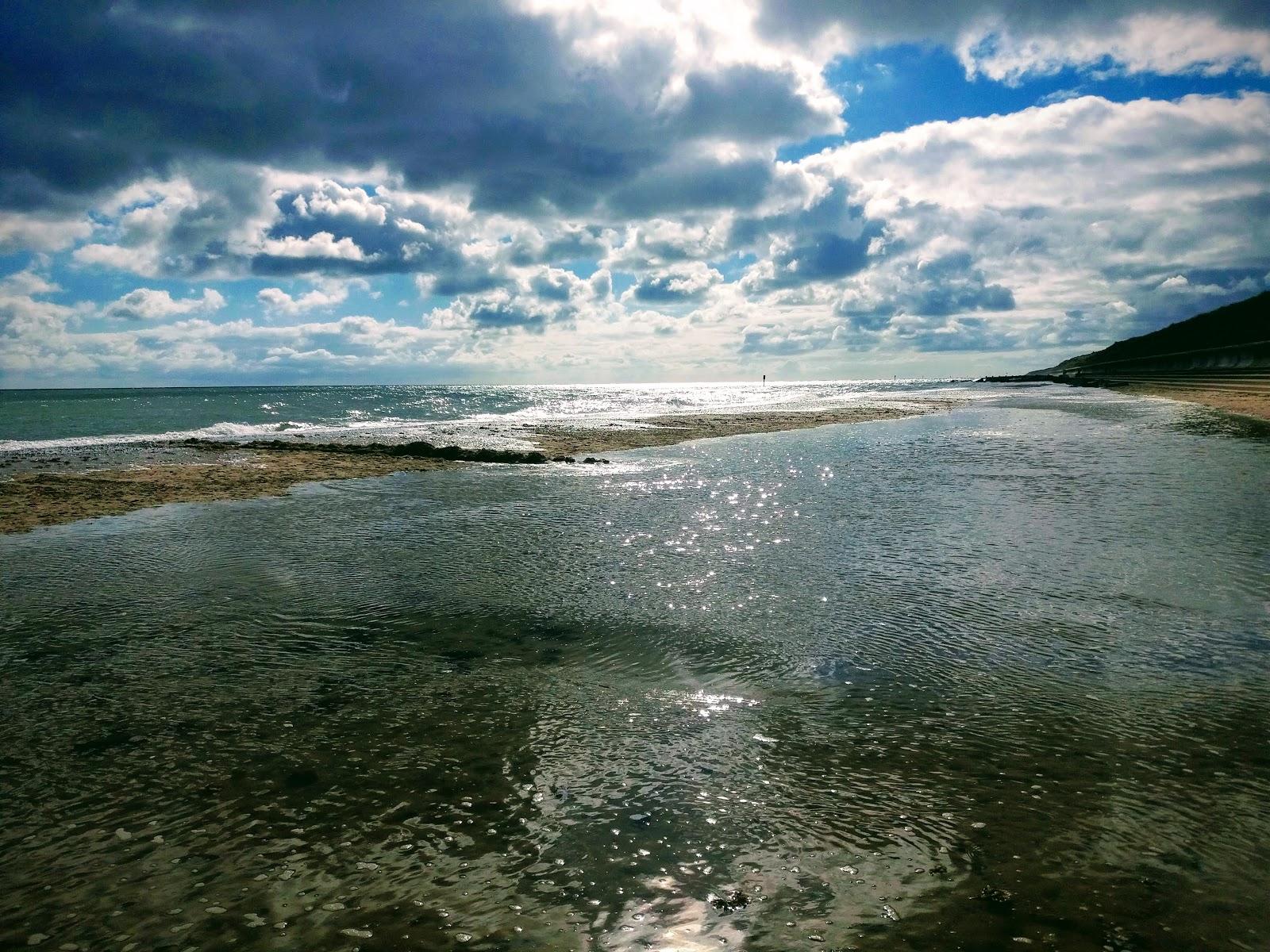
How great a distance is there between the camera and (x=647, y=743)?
734 cm

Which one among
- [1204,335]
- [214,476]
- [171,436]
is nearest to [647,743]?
[214,476]

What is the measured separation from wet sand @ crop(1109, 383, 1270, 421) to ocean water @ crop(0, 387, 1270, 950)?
41.3 meters

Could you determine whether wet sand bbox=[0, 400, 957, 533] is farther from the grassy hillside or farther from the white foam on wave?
the grassy hillside

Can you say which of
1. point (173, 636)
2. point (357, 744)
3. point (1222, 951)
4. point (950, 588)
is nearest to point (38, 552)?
point (173, 636)

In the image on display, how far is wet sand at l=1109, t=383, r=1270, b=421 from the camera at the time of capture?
1832 inches

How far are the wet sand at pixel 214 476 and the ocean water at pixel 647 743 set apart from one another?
635 cm

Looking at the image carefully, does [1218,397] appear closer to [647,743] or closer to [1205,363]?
[1205,363]

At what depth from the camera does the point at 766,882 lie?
5.20 m

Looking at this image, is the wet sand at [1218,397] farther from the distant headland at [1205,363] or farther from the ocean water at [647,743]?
the ocean water at [647,743]

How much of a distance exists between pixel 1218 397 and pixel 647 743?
2911 inches

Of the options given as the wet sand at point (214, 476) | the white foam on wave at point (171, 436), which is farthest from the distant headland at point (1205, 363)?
the white foam on wave at point (171, 436)

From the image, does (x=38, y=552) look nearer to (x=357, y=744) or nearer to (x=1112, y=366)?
(x=357, y=744)

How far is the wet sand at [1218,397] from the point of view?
46.5 meters

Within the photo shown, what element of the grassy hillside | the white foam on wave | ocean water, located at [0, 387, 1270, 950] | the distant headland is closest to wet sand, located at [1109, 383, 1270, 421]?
the distant headland
